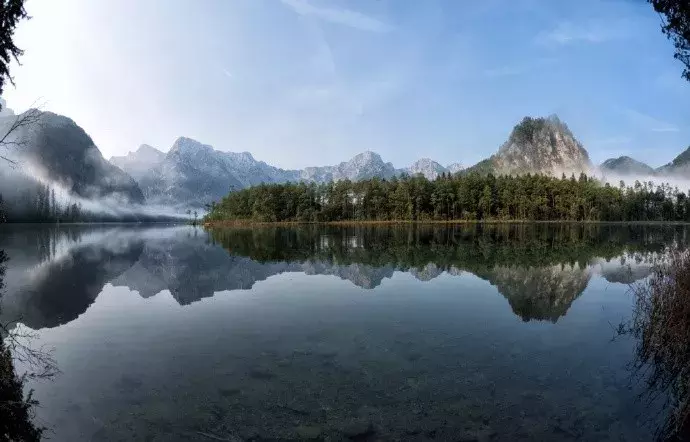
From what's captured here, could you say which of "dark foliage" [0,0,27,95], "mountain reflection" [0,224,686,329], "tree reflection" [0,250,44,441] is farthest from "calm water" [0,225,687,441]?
"dark foliage" [0,0,27,95]

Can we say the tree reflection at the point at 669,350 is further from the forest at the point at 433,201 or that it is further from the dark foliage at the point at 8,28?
the forest at the point at 433,201

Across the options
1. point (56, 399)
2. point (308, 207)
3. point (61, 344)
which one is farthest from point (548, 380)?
point (308, 207)

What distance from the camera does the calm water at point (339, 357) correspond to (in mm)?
11344

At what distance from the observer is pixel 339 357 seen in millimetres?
16484

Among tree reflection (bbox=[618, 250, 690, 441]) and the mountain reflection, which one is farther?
the mountain reflection

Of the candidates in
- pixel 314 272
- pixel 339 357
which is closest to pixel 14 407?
pixel 339 357

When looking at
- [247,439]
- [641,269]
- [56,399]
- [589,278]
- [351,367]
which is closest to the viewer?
Answer: [247,439]

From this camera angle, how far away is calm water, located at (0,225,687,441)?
Result: 37.2 feet

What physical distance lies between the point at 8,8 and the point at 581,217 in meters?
214

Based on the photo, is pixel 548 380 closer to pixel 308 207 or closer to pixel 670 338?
pixel 670 338

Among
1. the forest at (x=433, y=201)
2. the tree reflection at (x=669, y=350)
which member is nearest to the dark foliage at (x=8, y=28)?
the tree reflection at (x=669, y=350)

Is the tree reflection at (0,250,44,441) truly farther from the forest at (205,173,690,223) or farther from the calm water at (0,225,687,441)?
the forest at (205,173,690,223)

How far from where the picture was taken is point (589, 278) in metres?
35.5

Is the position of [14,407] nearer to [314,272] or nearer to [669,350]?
[669,350]
